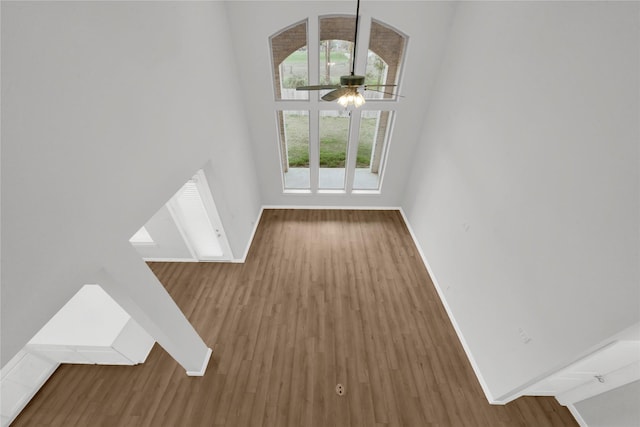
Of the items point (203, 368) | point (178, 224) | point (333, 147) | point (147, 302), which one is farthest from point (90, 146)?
point (333, 147)

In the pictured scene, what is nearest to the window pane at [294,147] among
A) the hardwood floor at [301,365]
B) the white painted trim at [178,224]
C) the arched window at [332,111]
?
the arched window at [332,111]

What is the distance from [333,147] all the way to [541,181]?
4011 mm

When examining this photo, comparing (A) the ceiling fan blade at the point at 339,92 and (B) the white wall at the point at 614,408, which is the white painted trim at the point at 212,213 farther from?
(B) the white wall at the point at 614,408

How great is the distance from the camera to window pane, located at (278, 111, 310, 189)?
5.23 metres

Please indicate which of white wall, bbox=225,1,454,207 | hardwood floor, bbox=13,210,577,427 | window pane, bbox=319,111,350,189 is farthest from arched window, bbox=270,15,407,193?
hardwood floor, bbox=13,210,577,427

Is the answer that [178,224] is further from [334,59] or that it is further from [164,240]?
[334,59]

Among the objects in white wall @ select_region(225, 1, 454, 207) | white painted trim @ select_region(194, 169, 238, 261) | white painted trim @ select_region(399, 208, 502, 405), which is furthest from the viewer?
white wall @ select_region(225, 1, 454, 207)

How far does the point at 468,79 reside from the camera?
3559mm

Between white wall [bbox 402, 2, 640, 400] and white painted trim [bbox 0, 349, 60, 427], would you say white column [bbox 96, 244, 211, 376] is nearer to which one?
white painted trim [bbox 0, 349, 60, 427]

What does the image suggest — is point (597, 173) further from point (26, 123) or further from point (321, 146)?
point (321, 146)

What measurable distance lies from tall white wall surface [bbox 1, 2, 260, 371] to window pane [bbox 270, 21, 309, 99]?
1.69 meters

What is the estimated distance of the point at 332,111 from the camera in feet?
16.6

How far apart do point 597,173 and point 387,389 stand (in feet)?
10.5

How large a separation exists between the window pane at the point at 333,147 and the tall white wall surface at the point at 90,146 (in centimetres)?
286
